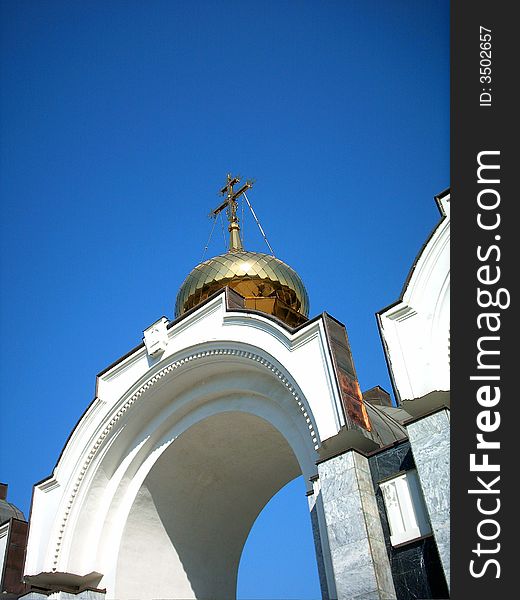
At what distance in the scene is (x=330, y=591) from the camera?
838 cm

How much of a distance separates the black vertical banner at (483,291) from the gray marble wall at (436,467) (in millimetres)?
1419

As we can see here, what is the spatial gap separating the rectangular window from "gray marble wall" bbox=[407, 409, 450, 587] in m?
0.48

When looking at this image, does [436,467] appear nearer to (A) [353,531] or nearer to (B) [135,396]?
(A) [353,531]

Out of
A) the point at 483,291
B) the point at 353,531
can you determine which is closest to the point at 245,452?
the point at 353,531

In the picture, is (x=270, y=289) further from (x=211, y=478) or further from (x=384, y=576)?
(x=384, y=576)

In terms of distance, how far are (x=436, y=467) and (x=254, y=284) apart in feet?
24.1

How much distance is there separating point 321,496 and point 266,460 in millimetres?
4061

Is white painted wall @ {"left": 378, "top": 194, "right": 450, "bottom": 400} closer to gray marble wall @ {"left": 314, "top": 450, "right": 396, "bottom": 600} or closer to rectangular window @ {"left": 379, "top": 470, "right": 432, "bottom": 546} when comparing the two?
rectangular window @ {"left": 379, "top": 470, "right": 432, "bottom": 546}

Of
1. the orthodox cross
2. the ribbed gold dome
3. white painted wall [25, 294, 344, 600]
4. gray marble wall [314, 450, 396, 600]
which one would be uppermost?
the orthodox cross

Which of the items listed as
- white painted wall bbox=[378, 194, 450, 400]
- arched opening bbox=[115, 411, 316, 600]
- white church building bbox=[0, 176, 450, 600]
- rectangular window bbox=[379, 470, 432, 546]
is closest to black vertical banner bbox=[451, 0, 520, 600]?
white church building bbox=[0, 176, 450, 600]

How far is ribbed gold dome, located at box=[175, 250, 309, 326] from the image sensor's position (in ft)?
46.5

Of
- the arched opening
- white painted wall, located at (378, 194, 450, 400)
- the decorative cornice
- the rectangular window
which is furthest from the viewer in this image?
the arched opening

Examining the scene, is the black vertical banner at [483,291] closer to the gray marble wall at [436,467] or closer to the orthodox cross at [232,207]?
the gray marble wall at [436,467]

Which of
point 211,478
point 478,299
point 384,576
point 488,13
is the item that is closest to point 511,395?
point 478,299
